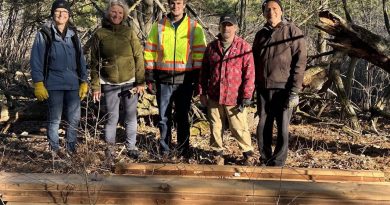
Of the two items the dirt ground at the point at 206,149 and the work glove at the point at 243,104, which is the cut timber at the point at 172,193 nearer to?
the dirt ground at the point at 206,149

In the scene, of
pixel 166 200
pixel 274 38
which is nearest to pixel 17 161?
pixel 166 200

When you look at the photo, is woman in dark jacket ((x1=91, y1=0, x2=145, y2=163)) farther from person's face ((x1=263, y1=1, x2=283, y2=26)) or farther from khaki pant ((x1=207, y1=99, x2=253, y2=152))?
person's face ((x1=263, y1=1, x2=283, y2=26))

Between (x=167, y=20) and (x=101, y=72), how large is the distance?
99 cm

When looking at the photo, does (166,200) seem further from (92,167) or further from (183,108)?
(183,108)

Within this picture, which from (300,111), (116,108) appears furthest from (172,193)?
(300,111)

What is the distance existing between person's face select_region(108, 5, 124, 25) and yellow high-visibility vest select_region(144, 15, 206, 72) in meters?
0.42

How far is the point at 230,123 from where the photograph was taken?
5.05m

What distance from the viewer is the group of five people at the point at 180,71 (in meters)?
4.74

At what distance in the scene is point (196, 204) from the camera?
3359 mm

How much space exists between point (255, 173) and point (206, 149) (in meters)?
2.29

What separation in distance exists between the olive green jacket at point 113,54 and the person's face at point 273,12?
5.14 feet

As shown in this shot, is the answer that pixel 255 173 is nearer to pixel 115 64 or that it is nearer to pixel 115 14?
pixel 115 64

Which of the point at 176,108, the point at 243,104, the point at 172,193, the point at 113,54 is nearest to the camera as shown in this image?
the point at 172,193

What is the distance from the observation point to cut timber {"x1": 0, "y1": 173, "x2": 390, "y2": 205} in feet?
10.9
